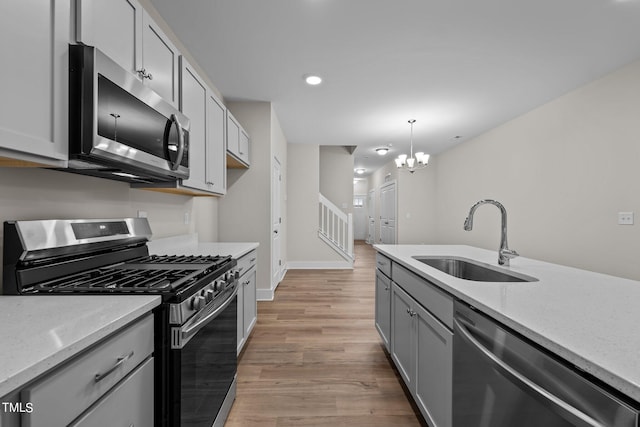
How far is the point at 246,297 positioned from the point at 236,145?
5.75 ft

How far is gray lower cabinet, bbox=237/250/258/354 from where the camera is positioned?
2.33m

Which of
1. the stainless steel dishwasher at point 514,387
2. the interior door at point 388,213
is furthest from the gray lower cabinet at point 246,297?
the interior door at point 388,213

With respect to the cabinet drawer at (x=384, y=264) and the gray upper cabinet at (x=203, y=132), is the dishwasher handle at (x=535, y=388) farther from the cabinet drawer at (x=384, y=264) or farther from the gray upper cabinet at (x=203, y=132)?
the gray upper cabinet at (x=203, y=132)

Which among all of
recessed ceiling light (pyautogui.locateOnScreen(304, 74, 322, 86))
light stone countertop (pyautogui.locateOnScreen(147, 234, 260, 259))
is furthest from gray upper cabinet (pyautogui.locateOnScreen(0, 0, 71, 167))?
recessed ceiling light (pyautogui.locateOnScreen(304, 74, 322, 86))

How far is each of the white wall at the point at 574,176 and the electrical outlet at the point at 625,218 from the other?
0.16 ft

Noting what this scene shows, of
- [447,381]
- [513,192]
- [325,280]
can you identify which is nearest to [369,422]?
[447,381]

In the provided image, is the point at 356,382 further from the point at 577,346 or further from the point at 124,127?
the point at 124,127

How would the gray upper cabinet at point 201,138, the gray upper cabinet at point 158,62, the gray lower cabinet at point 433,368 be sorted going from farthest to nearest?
the gray upper cabinet at point 201,138 < the gray upper cabinet at point 158,62 < the gray lower cabinet at point 433,368

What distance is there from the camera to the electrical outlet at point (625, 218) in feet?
10.5

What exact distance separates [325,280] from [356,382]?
316cm

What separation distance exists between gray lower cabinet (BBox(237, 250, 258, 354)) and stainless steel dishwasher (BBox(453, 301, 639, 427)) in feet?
5.24

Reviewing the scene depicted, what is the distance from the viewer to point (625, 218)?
3236mm

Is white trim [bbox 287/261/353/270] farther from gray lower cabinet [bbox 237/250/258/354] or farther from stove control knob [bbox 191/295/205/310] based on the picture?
stove control knob [bbox 191/295/205/310]

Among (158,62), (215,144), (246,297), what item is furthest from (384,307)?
(158,62)
